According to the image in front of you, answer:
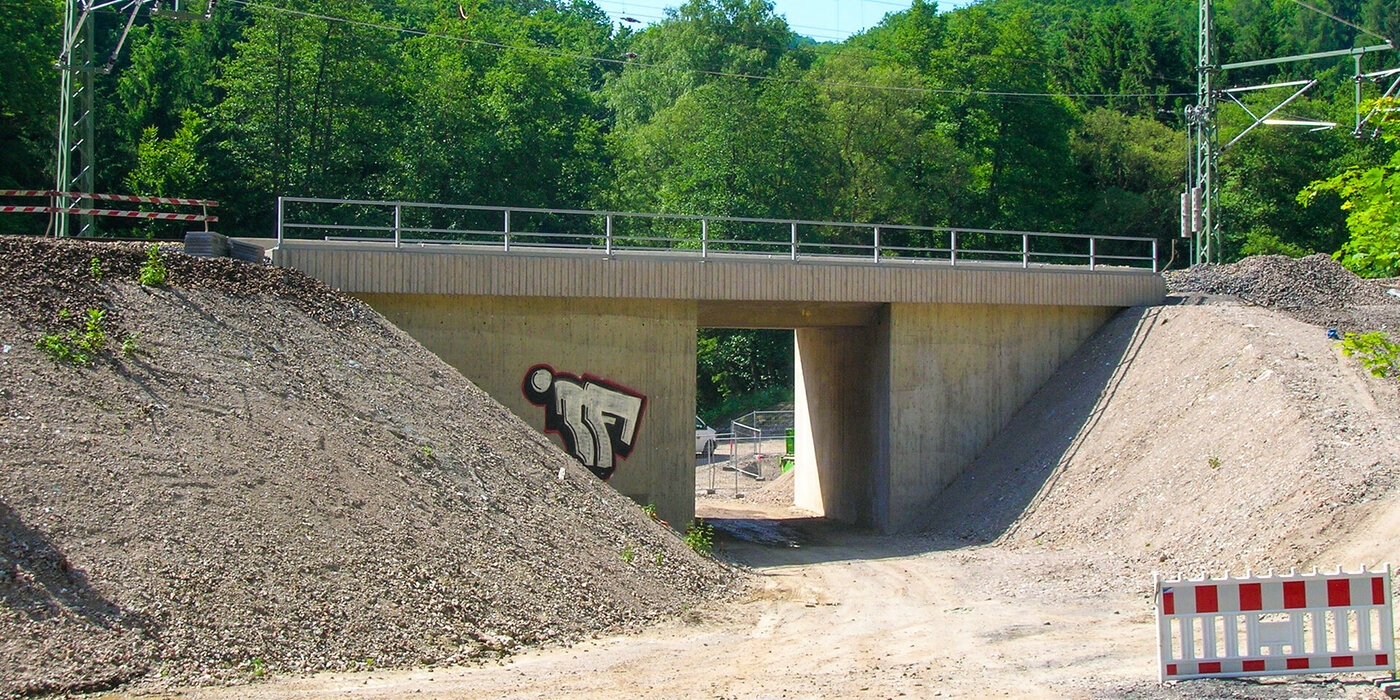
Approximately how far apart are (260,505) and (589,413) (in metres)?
8.46

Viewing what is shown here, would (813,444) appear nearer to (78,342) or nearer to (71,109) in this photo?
(71,109)

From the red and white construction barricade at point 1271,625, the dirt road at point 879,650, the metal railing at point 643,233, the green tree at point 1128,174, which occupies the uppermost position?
the green tree at point 1128,174

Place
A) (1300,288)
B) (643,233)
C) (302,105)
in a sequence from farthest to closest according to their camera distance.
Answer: (643,233) < (302,105) < (1300,288)

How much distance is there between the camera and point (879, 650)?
12383mm

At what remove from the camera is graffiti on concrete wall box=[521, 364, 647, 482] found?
64.5 ft

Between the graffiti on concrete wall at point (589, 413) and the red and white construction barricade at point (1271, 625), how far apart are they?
11142 millimetres

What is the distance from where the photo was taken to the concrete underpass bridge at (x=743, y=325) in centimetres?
1927

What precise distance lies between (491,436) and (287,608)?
5.26m

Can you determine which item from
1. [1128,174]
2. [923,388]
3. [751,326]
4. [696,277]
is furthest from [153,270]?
[1128,174]

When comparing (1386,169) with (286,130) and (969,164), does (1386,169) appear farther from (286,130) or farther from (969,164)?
(969,164)

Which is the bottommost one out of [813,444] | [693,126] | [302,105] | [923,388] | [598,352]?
[813,444]

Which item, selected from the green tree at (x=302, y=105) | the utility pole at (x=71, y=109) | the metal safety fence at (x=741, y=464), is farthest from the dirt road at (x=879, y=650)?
the green tree at (x=302, y=105)

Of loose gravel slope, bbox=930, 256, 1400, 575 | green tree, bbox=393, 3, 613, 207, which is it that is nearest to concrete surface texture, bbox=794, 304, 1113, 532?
loose gravel slope, bbox=930, 256, 1400, 575

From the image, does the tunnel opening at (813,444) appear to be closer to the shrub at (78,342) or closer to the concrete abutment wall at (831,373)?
the concrete abutment wall at (831,373)
